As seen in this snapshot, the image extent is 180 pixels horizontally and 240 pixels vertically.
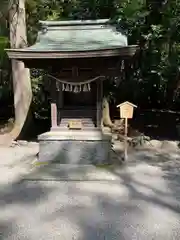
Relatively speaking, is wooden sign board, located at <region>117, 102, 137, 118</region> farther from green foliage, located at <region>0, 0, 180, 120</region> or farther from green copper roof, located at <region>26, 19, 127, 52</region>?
green foliage, located at <region>0, 0, 180, 120</region>

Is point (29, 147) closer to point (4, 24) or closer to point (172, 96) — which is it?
point (4, 24)

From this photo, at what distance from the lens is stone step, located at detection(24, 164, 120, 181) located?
5.82m

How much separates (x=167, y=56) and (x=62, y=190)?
5.95 metres

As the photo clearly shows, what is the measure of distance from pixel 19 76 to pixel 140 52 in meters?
3.67

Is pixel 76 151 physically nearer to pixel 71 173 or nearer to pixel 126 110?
pixel 71 173

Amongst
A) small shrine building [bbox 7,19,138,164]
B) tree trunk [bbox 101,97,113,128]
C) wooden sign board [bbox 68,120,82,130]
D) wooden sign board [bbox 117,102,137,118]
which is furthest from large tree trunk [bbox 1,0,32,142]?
wooden sign board [bbox 117,102,137,118]

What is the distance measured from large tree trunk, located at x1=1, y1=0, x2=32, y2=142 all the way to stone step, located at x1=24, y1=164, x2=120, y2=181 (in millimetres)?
3711

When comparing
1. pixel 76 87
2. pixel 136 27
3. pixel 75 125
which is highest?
pixel 136 27

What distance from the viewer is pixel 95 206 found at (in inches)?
179

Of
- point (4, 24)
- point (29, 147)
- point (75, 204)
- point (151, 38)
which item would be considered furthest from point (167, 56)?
point (75, 204)

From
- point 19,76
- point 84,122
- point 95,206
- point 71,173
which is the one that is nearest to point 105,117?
point 19,76

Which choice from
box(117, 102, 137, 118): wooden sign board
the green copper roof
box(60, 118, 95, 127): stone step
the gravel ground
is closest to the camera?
the gravel ground

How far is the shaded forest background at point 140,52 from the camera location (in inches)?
352

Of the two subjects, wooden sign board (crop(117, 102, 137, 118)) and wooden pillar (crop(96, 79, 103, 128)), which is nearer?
wooden sign board (crop(117, 102, 137, 118))
